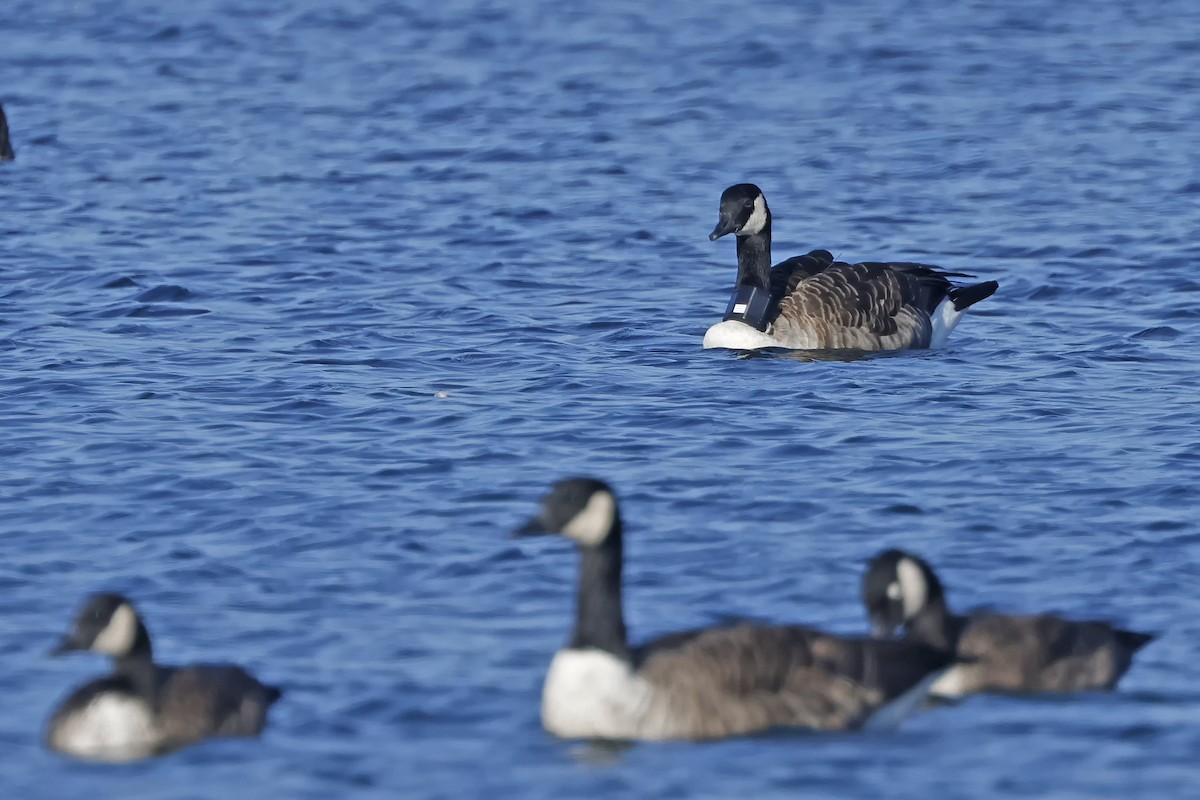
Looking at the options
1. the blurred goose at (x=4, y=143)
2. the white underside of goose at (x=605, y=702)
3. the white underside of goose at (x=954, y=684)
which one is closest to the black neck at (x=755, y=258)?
the white underside of goose at (x=954, y=684)

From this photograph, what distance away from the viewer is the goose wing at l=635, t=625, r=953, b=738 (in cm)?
1000

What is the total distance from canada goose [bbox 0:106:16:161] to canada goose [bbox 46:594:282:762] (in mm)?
17775

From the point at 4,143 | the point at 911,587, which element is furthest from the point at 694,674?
the point at 4,143

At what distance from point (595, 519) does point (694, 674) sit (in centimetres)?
87

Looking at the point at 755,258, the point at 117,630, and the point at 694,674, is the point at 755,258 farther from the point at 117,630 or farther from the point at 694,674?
the point at 117,630

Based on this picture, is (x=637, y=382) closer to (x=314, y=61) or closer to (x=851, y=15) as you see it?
(x=314, y=61)

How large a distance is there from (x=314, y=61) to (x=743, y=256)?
1713 cm

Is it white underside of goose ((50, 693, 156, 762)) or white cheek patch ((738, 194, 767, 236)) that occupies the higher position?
white cheek patch ((738, 194, 767, 236))

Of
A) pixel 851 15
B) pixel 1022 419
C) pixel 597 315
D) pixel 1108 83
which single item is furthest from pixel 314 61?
pixel 1022 419

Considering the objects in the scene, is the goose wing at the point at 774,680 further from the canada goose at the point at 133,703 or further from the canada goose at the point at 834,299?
the canada goose at the point at 834,299

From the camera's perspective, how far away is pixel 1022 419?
15.9 metres

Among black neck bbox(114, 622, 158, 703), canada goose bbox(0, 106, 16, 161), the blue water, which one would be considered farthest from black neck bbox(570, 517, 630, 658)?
canada goose bbox(0, 106, 16, 161)

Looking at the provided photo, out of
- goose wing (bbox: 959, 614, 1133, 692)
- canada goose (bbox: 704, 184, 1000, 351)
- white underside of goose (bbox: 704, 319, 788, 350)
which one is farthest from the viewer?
canada goose (bbox: 704, 184, 1000, 351)

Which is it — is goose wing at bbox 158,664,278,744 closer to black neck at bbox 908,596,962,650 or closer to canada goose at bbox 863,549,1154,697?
canada goose at bbox 863,549,1154,697
